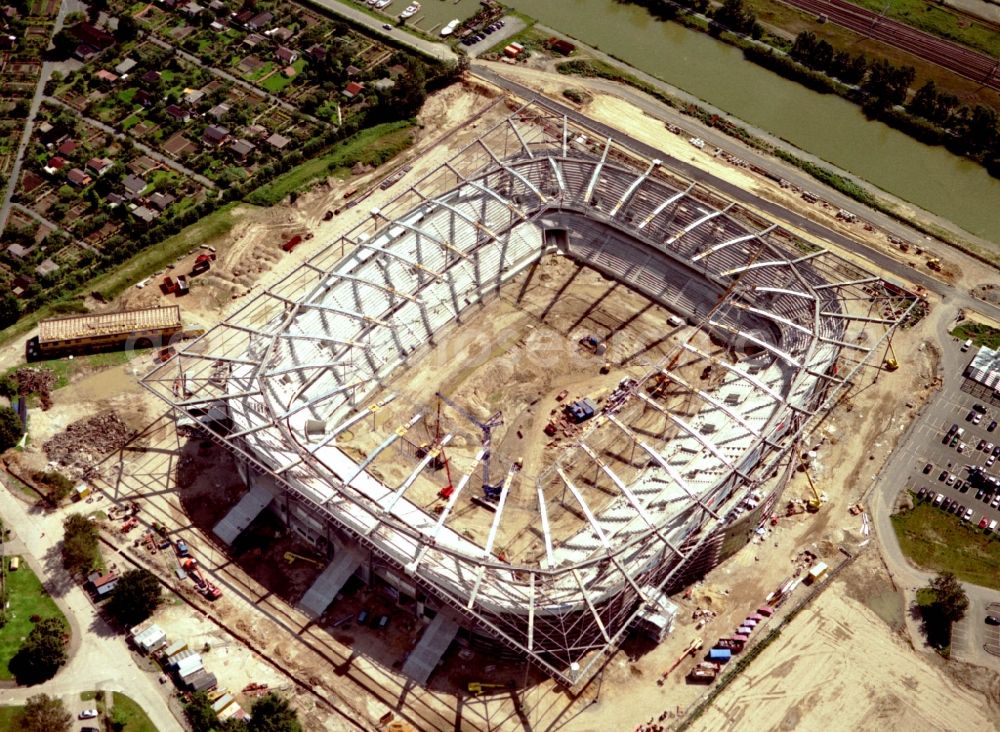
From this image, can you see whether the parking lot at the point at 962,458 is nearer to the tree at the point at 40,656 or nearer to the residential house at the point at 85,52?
the tree at the point at 40,656

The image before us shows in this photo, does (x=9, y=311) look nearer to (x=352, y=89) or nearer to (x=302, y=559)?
(x=302, y=559)

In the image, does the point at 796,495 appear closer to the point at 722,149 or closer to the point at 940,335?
the point at 940,335

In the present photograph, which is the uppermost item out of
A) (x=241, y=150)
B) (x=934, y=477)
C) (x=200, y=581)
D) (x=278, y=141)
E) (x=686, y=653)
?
(x=934, y=477)

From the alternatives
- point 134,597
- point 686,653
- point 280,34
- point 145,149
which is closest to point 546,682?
point 686,653

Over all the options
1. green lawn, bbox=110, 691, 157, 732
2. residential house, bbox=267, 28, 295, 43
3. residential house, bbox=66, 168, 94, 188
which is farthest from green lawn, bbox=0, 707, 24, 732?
residential house, bbox=267, 28, 295, 43

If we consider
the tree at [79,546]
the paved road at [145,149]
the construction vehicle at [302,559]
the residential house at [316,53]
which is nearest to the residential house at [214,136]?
the paved road at [145,149]
